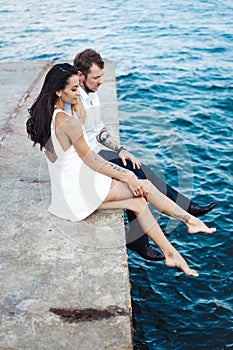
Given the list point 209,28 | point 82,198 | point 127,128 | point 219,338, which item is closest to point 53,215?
point 82,198

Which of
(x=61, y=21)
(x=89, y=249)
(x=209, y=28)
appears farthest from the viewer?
(x=61, y=21)

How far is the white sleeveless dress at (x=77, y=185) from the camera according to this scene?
14.2 feet

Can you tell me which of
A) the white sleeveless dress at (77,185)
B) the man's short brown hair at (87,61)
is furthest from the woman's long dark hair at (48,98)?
the man's short brown hair at (87,61)

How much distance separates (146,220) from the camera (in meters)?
4.37

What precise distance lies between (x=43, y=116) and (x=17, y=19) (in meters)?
13.8

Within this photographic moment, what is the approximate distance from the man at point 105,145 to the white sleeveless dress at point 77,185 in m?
0.35

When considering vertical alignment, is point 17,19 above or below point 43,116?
below

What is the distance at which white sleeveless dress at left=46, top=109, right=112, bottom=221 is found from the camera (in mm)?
4332

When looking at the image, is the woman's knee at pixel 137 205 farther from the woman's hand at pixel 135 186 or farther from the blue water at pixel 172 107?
the blue water at pixel 172 107

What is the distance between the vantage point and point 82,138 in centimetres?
423

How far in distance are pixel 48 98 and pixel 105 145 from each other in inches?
45.2

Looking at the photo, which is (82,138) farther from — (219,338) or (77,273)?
(219,338)

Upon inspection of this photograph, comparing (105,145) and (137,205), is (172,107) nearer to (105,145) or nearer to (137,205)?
(105,145)

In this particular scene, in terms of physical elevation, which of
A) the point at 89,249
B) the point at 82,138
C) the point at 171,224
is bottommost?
the point at 171,224
